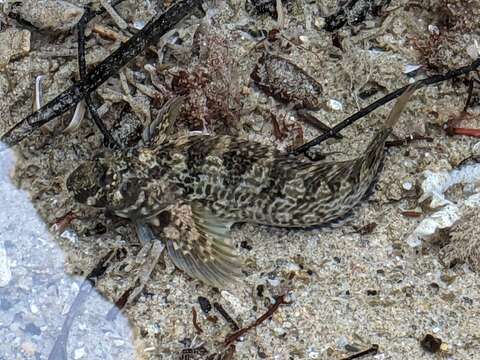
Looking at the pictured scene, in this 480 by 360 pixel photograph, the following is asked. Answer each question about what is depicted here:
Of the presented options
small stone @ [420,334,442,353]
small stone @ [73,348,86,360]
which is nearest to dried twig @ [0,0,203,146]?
small stone @ [73,348,86,360]

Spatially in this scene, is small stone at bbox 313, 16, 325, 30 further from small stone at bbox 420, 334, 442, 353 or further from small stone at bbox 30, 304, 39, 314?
small stone at bbox 30, 304, 39, 314

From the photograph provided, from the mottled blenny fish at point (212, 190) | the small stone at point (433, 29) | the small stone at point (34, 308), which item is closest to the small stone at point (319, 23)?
the small stone at point (433, 29)

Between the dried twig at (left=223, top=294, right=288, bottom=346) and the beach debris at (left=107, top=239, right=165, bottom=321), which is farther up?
the beach debris at (left=107, top=239, right=165, bottom=321)

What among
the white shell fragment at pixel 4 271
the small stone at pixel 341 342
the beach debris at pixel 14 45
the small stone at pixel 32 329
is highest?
the beach debris at pixel 14 45

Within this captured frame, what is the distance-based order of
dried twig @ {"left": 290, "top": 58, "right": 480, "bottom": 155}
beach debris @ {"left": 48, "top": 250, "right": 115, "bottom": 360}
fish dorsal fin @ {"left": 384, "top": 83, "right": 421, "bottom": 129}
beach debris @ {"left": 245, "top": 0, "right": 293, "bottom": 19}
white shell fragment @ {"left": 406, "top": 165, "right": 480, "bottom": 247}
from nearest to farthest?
1. fish dorsal fin @ {"left": 384, "top": 83, "right": 421, "bottom": 129}
2. beach debris @ {"left": 48, "top": 250, "right": 115, "bottom": 360}
3. white shell fragment @ {"left": 406, "top": 165, "right": 480, "bottom": 247}
4. dried twig @ {"left": 290, "top": 58, "right": 480, "bottom": 155}
5. beach debris @ {"left": 245, "top": 0, "right": 293, "bottom": 19}

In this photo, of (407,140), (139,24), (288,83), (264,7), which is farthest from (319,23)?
(139,24)

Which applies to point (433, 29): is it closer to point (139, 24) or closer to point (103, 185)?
point (139, 24)

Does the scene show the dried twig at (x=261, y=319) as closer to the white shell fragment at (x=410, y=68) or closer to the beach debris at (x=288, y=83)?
the beach debris at (x=288, y=83)

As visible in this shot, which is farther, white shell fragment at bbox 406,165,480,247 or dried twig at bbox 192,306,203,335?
white shell fragment at bbox 406,165,480,247

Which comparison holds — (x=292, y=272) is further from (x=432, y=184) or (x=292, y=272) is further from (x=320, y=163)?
(x=432, y=184)
